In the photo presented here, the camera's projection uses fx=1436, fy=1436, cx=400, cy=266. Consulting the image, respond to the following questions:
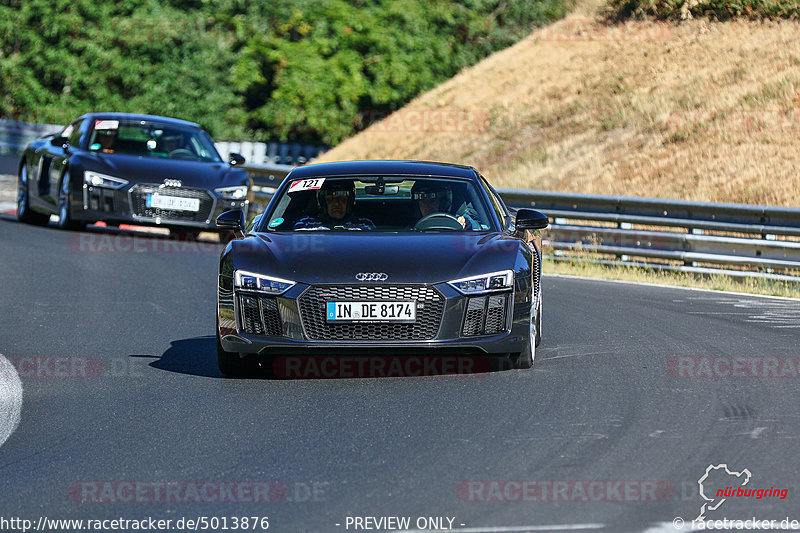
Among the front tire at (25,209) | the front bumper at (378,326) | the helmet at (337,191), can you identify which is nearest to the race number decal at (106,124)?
the front tire at (25,209)

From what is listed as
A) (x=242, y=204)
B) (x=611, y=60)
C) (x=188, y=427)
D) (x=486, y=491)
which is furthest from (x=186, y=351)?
(x=611, y=60)

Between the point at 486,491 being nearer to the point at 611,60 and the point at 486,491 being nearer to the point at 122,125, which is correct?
the point at 122,125

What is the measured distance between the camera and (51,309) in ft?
40.0

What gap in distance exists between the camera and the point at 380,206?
962 centimetres

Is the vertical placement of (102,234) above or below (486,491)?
below

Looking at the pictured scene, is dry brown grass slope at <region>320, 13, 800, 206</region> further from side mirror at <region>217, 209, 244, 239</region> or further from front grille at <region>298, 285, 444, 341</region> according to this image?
front grille at <region>298, 285, 444, 341</region>

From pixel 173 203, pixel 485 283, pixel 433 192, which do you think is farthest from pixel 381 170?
pixel 173 203

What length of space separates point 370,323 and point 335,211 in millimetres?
1411

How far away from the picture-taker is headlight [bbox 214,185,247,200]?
717 inches

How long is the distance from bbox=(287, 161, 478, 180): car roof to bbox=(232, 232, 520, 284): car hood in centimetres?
74

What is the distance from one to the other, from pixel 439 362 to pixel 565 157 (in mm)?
25553

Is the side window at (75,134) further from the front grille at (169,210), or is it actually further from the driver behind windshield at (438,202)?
the driver behind windshield at (438,202)

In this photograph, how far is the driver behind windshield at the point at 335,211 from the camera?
30.7 ft

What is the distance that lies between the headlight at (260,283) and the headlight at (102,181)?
31.7 ft
